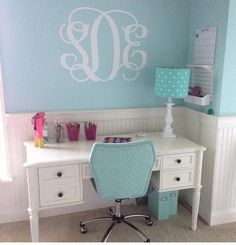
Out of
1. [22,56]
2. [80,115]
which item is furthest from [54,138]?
[22,56]

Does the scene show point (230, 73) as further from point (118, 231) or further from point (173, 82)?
point (118, 231)

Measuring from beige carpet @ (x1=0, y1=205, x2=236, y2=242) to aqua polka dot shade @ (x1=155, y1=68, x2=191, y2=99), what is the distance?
1.13 metres

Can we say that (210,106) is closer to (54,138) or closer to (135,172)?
(135,172)

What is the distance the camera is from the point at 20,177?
7.73 feet

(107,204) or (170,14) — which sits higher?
(170,14)

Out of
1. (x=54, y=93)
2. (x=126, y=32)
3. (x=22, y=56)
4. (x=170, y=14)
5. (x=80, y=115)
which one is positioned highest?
(x=170, y=14)

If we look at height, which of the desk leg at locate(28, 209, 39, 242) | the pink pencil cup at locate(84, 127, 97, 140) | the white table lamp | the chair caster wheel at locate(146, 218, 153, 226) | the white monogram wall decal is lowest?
the chair caster wheel at locate(146, 218, 153, 226)

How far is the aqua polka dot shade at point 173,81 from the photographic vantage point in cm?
218

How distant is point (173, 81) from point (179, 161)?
632 mm

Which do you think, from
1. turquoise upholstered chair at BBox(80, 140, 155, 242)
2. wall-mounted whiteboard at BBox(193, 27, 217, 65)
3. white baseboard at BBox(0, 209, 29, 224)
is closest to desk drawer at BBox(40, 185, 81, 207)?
turquoise upholstered chair at BBox(80, 140, 155, 242)

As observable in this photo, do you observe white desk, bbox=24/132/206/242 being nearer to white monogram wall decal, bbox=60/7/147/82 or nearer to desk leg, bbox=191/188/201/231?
desk leg, bbox=191/188/201/231

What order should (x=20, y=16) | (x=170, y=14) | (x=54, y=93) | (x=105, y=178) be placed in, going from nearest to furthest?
(x=105, y=178) → (x=20, y=16) → (x=54, y=93) → (x=170, y=14)

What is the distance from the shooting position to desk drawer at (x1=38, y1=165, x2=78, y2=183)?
185 cm

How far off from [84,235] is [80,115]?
1000 millimetres
